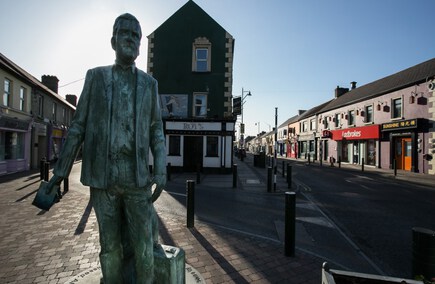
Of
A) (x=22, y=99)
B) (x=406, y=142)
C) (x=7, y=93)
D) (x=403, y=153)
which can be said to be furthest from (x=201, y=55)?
(x=403, y=153)

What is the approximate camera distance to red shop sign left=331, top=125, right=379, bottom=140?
75.3 ft

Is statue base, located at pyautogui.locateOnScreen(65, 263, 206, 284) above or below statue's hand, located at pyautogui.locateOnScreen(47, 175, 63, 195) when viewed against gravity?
below

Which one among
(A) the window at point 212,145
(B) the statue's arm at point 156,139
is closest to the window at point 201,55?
(A) the window at point 212,145

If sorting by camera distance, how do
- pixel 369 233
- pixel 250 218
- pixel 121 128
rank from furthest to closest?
pixel 250 218 < pixel 369 233 < pixel 121 128

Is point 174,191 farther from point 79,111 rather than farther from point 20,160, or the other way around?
point 20,160

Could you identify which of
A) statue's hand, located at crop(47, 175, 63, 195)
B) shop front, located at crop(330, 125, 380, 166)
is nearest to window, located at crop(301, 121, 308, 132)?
shop front, located at crop(330, 125, 380, 166)

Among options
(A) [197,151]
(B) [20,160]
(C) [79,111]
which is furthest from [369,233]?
(B) [20,160]

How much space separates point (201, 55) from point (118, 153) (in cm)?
1690

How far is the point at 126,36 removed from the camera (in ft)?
7.12

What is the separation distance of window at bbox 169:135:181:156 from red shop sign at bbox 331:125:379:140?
17.7 meters

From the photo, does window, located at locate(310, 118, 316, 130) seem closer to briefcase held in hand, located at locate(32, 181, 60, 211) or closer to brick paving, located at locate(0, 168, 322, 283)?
brick paving, located at locate(0, 168, 322, 283)

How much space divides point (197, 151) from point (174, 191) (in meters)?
7.22

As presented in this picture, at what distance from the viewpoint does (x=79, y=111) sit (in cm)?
225

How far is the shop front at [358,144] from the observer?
23.3 m
